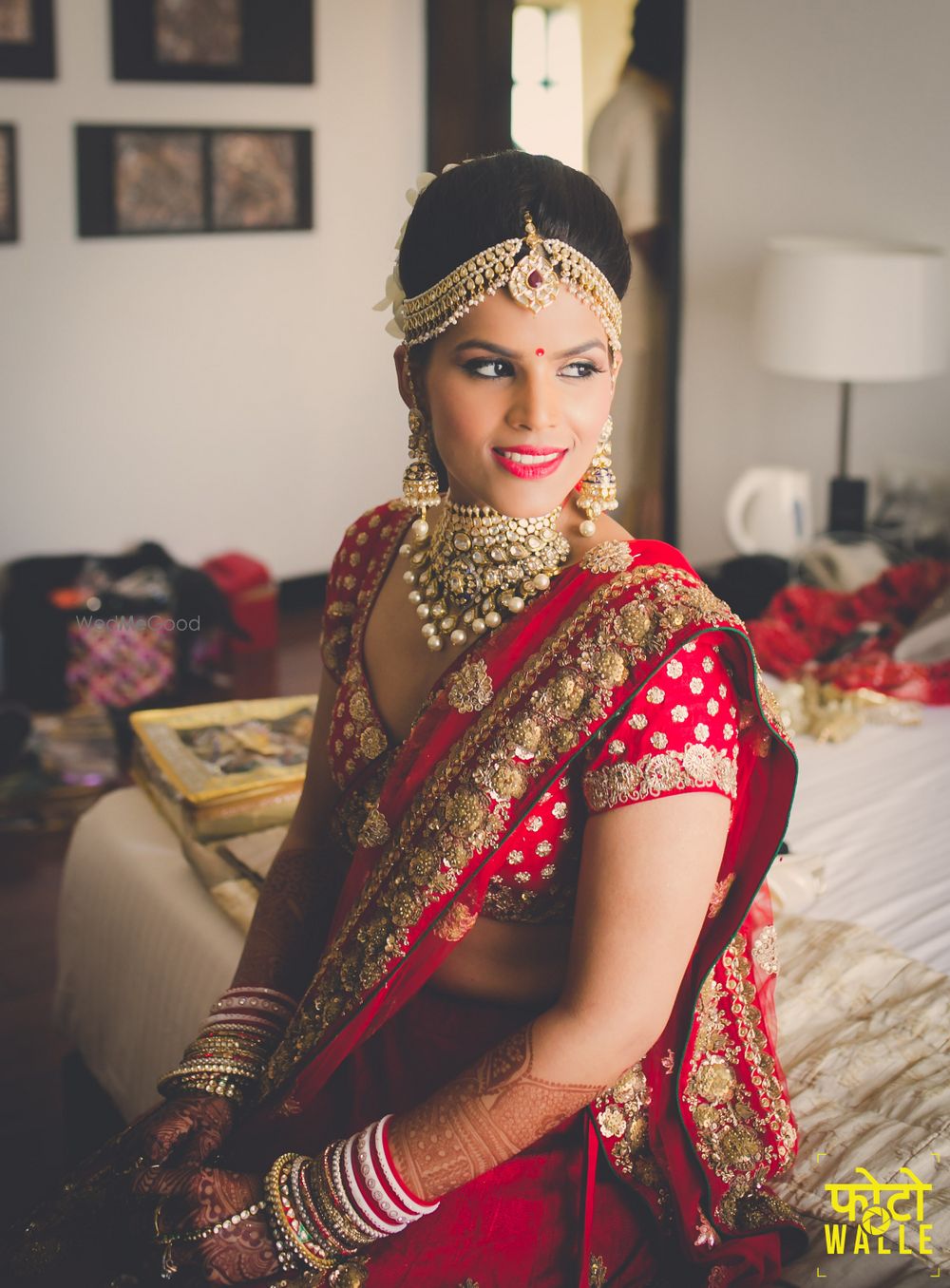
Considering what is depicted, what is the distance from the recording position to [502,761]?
121cm

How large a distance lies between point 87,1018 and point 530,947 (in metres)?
1.13

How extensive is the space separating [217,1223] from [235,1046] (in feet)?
0.85

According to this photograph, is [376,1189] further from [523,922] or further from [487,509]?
[487,509]

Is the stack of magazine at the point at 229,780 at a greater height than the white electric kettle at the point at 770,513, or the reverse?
the white electric kettle at the point at 770,513

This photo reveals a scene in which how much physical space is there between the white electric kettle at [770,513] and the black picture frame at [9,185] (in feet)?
8.30

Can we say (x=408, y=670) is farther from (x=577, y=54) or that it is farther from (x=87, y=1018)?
(x=577, y=54)

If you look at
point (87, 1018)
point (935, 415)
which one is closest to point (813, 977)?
point (87, 1018)

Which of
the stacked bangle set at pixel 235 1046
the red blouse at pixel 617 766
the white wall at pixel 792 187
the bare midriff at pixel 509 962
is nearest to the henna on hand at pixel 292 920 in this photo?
the stacked bangle set at pixel 235 1046

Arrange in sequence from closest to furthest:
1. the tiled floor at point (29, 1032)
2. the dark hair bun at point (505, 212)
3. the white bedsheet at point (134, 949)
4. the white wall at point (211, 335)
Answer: the dark hair bun at point (505, 212)
the white bedsheet at point (134, 949)
the tiled floor at point (29, 1032)
the white wall at point (211, 335)

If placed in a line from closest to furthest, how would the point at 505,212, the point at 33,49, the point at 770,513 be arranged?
the point at 505,212, the point at 770,513, the point at 33,49

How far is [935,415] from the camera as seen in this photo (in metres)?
4.29

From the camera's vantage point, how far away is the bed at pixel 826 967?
1.41m

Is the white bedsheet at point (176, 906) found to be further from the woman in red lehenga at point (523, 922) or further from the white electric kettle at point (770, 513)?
the white electric kettle at point (770, 513)

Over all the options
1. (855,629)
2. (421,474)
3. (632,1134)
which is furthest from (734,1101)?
(855,629)
